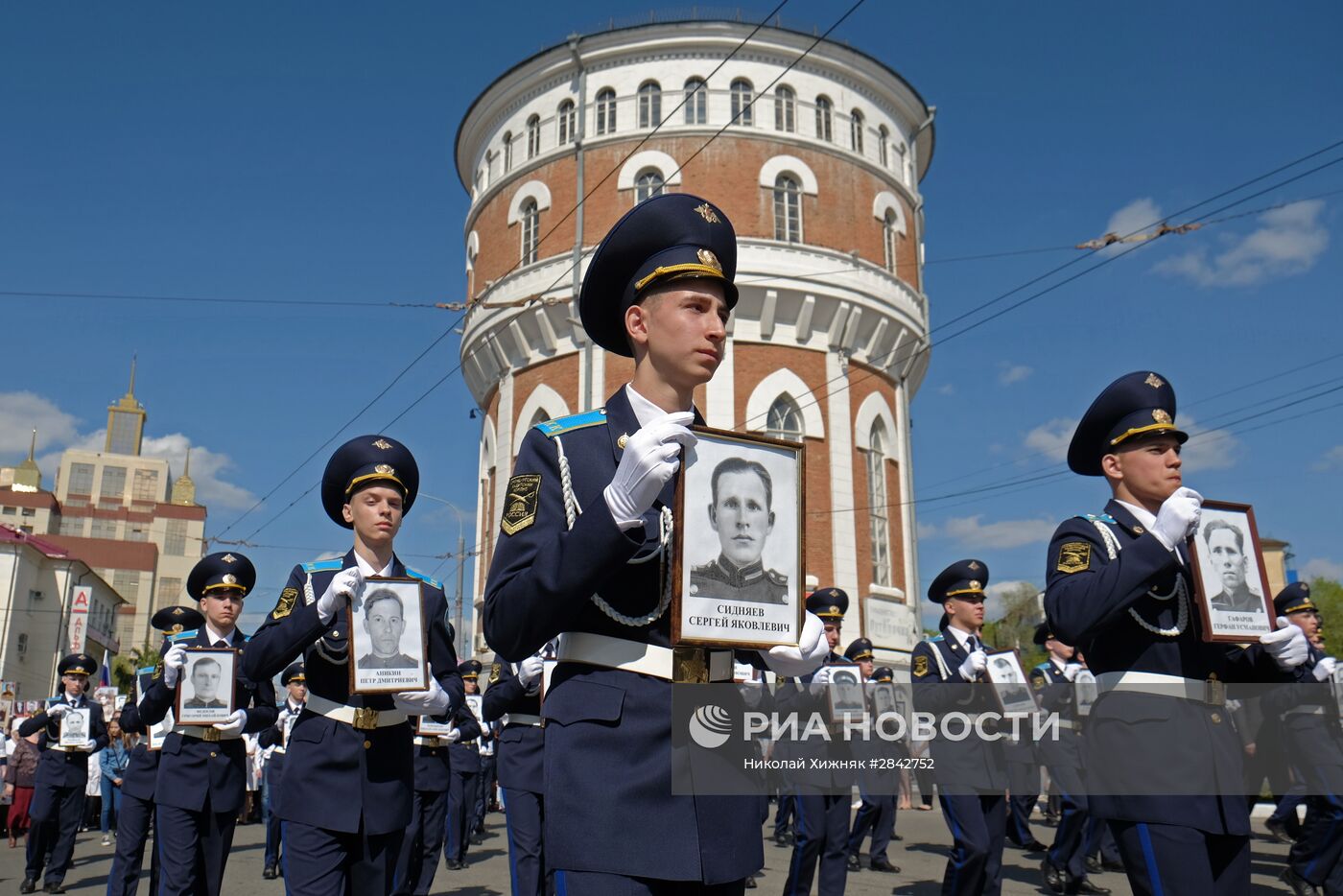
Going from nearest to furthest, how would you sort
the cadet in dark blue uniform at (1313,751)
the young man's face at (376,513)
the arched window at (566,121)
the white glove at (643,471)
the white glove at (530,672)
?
1. the white glove at (643,471)
2. the young man's face at (376,513)
3. the white glove at (530,672)
4. the cadet in dark blue uniform at (1313,751)
5. the arched window at (566,121)

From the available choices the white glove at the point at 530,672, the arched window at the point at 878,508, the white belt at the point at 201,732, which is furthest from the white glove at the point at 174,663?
the arched window at the point at 878,508

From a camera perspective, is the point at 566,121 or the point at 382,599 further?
the point at 566,121

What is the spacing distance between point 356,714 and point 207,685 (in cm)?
255

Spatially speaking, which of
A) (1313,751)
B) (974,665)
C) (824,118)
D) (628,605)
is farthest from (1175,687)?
A: (824,118)

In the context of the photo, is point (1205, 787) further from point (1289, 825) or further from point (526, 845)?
point (1289, 825)

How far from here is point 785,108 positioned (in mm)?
31672

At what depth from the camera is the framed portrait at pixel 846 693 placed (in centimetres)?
1245

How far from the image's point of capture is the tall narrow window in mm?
32312

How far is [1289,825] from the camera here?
47.0 ft

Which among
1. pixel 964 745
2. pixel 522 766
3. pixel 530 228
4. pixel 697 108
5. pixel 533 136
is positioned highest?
pixel 533 136

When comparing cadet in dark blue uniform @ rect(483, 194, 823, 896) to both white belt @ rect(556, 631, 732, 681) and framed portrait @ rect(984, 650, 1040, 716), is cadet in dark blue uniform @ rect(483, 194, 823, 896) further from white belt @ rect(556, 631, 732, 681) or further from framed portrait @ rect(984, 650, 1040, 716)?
framed portrait @ rect(984, 650, 1040, 716)

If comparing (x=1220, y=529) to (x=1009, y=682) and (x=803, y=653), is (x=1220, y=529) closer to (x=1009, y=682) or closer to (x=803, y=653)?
(x=803, y=653)

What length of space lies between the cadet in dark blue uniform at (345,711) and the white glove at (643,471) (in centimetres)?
344

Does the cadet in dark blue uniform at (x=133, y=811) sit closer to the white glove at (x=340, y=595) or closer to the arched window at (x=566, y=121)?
the white glove at (x=340, y=595)
